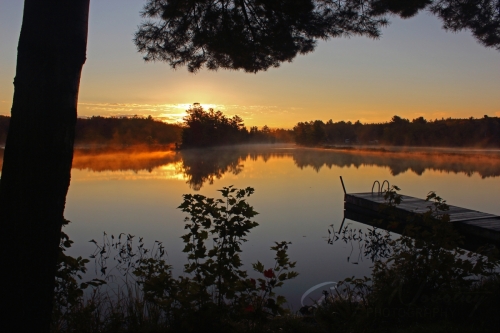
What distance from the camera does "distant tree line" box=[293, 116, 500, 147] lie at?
214 ft

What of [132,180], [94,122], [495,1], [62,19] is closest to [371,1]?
[495,1]

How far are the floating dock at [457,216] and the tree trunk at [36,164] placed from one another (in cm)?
354

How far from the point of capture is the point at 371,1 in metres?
5.93

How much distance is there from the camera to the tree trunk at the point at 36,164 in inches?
89.4

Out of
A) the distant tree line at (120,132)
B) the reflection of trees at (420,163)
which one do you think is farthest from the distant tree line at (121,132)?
the reflection of trees at (420,163)

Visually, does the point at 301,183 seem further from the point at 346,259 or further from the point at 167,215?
the point at 346,259

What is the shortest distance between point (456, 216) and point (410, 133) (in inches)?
2712

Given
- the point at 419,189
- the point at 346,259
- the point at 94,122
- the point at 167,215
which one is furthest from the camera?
the point at 94,122

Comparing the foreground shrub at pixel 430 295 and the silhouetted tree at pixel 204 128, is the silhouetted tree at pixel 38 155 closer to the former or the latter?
the foreground shrub at pixel 430 295

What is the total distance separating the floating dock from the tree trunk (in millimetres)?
3538

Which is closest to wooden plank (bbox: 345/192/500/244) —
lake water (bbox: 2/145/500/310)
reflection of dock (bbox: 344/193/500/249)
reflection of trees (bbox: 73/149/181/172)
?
reflection of dock (bbox: 344/193/500/249)

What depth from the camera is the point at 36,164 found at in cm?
227

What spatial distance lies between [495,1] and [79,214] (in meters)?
11.5

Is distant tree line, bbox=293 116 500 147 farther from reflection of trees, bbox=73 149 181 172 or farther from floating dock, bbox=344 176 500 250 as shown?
floating dock, bbox=344 176 500 250
